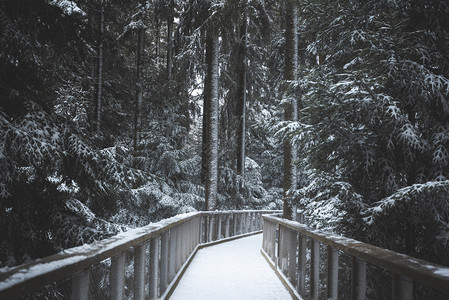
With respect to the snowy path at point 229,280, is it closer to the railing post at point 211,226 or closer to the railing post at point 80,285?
the railing post at point 211,226

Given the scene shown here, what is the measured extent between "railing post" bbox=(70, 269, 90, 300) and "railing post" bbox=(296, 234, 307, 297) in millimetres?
3667

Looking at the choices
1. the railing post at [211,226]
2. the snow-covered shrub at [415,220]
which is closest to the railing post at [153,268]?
the snow-covered shrub at [415,220]

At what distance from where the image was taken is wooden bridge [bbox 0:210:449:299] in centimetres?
214

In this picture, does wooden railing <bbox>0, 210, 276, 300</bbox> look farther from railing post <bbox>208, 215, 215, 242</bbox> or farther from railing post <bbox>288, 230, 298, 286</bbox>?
railing post <bbox>208, 215, 215, 242</bbox>

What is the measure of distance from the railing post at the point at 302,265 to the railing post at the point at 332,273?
127cm

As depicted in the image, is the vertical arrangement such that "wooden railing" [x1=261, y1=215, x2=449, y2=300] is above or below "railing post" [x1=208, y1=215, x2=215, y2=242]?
above

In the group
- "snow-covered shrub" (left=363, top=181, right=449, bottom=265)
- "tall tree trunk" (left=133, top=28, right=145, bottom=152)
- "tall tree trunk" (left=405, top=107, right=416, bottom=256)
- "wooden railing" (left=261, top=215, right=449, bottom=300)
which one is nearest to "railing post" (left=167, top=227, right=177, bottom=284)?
"wooden railing" (left=261, top=215, right=449, bottom=300)

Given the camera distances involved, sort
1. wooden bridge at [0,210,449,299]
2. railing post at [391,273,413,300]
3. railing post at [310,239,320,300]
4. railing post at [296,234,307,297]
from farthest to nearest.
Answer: railing post at [296,234,307,297] < railing post at [310,239,320,300] < railing post at [391,273,413,300] < wooden bridge at [0,210,449,299]

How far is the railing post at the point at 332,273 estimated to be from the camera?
4066mm

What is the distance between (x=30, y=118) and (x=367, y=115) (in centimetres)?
488

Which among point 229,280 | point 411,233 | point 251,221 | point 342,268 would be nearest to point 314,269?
point 342,268

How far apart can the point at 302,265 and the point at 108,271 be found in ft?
11.0

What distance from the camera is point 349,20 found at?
7070mm

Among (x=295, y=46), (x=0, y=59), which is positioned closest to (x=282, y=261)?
(x=0, y=59)
